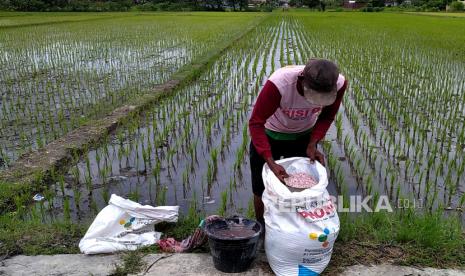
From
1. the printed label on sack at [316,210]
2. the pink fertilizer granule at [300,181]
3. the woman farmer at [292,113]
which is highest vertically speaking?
the woman farmer at [292,113]

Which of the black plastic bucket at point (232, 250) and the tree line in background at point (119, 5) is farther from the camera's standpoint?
the tree line in background at point (119, 5)

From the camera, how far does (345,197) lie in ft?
11.4

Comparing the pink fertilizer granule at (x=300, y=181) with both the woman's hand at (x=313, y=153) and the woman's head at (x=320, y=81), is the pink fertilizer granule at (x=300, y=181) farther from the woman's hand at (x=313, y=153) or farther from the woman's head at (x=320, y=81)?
the woman's head at (x=320, y=81)

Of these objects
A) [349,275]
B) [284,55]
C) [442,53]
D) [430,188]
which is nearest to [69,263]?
[349,275]

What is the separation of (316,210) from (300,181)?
0.21m

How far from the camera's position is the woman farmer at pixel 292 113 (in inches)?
88.7

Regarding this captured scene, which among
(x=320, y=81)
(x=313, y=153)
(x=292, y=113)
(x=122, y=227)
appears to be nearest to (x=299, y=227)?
(x=313, y=153)


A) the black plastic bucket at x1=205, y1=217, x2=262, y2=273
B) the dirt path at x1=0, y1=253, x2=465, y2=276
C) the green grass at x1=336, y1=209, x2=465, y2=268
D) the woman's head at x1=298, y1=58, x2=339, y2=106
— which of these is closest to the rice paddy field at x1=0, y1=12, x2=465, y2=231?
the green grass at x1=336, y1=209, x2=465, y2=268

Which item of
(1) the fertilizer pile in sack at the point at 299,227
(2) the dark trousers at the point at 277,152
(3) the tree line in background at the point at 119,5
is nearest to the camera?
(1) the fertilizer pile in sack at the point at 299,227

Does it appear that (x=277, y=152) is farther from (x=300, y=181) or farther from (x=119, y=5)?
(x=119, y=5)

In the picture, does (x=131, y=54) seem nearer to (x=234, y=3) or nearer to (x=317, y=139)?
(x=317, y=139)

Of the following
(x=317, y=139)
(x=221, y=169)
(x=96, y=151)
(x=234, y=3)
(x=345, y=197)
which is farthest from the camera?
(x=234, y=3)

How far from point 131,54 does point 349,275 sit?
10.0 m

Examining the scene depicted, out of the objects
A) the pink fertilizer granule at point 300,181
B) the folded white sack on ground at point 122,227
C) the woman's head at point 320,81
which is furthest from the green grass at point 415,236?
the folded white sack on ground at point 122,227
